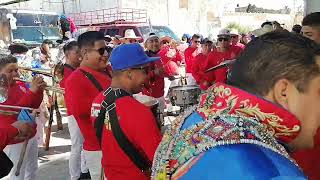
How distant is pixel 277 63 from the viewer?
1.05 m

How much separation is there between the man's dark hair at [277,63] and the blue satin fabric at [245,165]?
189 millimetres

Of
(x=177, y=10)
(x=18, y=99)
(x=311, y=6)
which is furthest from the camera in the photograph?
(x=177, y=10)

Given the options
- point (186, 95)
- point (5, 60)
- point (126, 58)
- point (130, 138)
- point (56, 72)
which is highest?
point (126, 58)

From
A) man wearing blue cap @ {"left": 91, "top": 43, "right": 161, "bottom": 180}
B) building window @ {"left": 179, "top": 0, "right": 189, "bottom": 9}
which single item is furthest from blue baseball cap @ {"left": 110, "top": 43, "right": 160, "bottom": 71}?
building window @ {"left": 179, "top": 0, "right": 189, "bottom": 9}

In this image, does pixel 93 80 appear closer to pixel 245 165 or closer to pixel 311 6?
pixel 245 165

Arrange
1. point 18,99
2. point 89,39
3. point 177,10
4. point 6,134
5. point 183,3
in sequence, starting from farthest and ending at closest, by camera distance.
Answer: point 183,3 → point 177,10 → point 18,99 → point 89,39 → point 6,134

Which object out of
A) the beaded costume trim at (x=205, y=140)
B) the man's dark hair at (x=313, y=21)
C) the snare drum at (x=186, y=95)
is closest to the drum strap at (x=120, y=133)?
the beaded costume trim at (x=205, y=140)

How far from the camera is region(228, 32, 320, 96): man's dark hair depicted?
105 centimetres

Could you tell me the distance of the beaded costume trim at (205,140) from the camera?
96 centimetres

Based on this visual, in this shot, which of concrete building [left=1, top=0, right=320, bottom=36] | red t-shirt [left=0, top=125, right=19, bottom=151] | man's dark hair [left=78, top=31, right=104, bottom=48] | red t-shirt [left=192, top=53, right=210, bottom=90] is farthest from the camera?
concrete building [left=1, top=0, right=320, bottom=36]

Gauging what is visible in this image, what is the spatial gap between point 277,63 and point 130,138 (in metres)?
1.44

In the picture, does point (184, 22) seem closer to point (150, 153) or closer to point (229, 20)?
point (229, 20)

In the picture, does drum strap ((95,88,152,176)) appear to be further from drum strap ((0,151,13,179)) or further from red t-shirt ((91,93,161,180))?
drum strap ((0,151,13,179))

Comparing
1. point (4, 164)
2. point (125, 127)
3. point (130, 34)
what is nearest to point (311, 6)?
point (125, 127)
